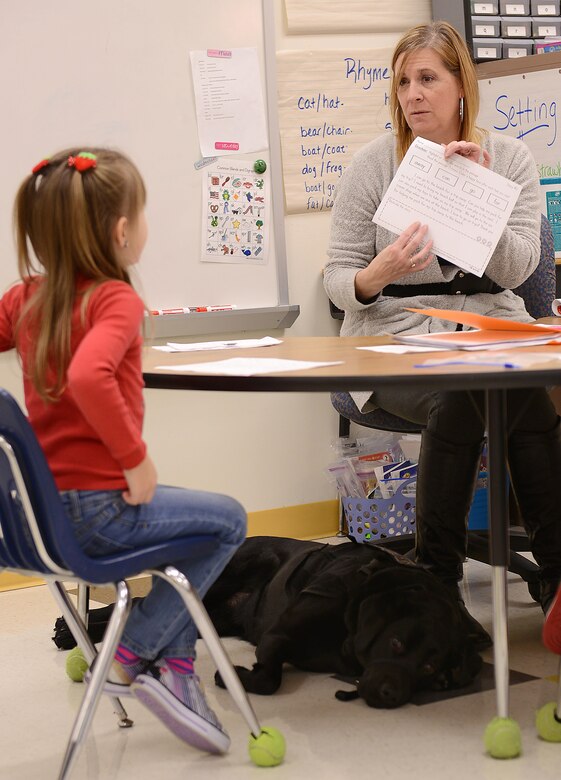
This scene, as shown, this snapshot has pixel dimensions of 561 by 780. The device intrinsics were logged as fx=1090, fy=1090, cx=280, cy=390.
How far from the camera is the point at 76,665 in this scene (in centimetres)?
222

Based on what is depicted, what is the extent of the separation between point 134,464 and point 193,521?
16 centimetres

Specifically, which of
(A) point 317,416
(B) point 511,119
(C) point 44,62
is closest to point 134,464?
(C) point 44,62

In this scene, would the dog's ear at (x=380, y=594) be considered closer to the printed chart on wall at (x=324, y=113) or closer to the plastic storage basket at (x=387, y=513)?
the plastic storage basket at (x=387, y=513)

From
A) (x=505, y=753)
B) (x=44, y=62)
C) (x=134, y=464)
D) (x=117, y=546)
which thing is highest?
(x=44, y=62)

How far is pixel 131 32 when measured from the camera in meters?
3.21

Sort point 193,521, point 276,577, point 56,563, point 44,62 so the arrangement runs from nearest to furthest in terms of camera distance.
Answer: point 56,563 < point 193,521 < point 276,577 < point 44,62

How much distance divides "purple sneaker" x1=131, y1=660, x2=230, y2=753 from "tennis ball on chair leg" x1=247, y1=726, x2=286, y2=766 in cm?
6

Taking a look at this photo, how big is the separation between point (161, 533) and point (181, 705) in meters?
0.28

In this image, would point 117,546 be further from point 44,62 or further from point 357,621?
point 44,62

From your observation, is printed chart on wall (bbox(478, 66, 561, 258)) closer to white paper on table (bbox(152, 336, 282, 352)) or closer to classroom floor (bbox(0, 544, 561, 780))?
white paper on table (bbox(152, 336, 282, 352))

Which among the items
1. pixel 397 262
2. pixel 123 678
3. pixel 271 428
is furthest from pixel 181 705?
pixel 271 428

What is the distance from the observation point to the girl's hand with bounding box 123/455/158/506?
1515mm

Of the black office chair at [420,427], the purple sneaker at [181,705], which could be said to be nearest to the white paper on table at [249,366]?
the purple sneaker at [181,705]

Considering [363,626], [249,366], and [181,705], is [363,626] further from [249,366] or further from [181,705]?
[249,366]
